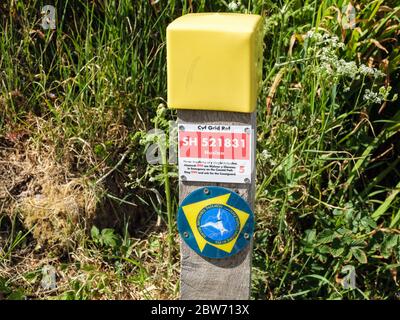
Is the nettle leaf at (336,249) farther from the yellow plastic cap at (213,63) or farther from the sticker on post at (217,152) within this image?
Result: the yellow plastic cap at (213,63)

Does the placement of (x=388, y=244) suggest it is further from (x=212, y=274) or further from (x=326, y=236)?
(x=212, y=274)

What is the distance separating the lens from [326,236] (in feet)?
9.77

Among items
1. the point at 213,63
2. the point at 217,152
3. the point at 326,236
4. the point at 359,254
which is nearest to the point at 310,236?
the point at 326,236

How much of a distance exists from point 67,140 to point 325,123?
1.21 meters

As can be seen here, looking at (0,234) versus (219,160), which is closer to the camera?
(219,160)

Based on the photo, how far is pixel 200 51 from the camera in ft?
7.13

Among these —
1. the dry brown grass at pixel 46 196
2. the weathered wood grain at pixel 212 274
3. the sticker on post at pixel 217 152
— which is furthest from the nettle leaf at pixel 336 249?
the dry brown grass at pixel 46 196

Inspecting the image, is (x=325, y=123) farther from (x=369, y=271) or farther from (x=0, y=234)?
(x=0, y=234)

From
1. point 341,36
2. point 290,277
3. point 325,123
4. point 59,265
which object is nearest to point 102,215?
point 59,265

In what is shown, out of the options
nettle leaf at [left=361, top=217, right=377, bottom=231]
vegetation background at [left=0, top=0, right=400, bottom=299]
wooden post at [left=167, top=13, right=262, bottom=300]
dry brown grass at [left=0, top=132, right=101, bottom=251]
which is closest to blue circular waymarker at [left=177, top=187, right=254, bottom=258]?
wooden post at [left=167, top=13, right=262, bottom=300]

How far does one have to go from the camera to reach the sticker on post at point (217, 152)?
7.45 feet

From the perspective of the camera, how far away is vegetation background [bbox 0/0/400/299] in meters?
3.04

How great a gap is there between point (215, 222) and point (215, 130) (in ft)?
1.05

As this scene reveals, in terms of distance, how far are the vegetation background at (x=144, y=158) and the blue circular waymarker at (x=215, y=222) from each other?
49 cm
